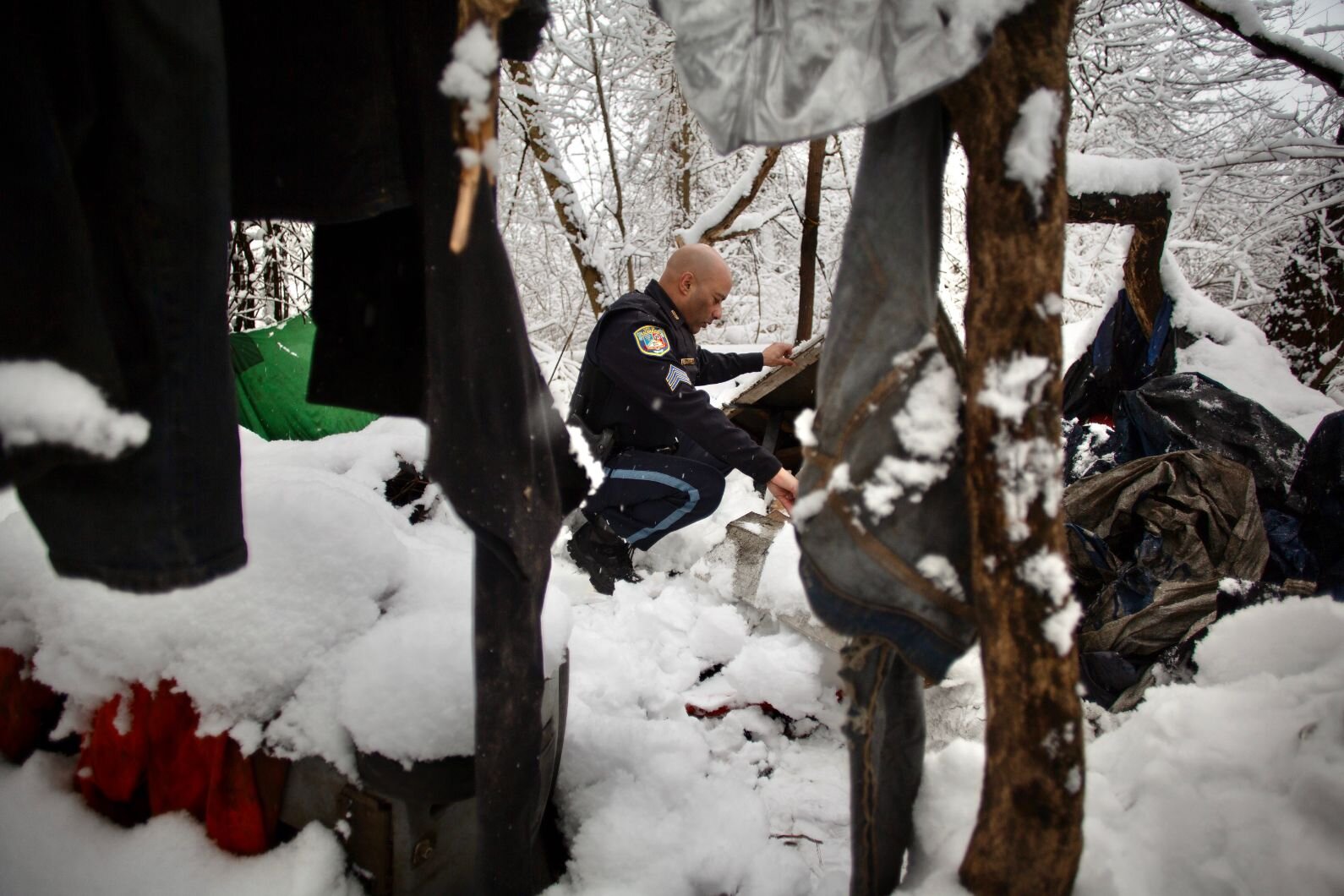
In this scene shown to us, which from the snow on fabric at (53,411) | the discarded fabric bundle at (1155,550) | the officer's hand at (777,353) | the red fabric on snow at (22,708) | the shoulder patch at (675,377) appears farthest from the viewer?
the officer's hand at (777,353)

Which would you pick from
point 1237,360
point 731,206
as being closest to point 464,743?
point 1237,360

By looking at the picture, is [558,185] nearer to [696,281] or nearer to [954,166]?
[696,281]

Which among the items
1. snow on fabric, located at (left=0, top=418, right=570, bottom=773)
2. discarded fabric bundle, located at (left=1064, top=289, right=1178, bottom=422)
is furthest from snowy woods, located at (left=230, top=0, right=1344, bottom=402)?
snow on fabric, located at (left=0, top=418, right=570, bottom=773)

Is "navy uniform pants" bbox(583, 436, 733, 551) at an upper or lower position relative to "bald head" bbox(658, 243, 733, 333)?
lower

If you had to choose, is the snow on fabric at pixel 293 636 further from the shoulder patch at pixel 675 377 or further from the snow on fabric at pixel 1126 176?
the snow on fabric at pixel 1126 176

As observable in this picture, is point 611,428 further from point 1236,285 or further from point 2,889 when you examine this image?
point 1236,285

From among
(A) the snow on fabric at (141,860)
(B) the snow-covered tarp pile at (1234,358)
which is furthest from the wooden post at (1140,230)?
(A) the snow on fabric at (141,860)

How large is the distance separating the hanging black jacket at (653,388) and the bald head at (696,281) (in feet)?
0.18

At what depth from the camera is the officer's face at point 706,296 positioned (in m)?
3.27

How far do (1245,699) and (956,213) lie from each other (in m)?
6.65

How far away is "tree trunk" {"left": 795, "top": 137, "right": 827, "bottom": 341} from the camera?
4.39 meters

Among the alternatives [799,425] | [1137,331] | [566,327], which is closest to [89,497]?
[799,425]

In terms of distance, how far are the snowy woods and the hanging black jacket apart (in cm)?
106

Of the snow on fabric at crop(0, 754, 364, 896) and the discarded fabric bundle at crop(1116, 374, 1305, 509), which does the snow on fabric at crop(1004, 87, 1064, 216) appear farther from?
the discarded fabric bundle at crop(1116, 374, 1305, 509)
